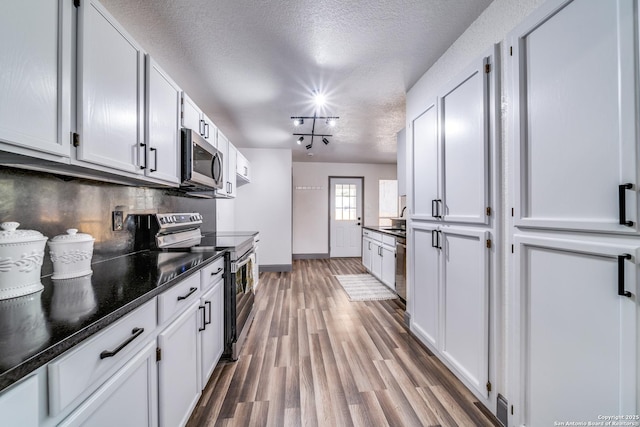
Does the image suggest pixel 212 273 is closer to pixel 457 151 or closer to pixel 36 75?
pixel 36 75

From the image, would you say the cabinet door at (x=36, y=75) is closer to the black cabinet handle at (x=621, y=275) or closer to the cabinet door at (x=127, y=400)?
the cabinet door at (x=127, y=400)

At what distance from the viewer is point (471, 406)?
1.56 m

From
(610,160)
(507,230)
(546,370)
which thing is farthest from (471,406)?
(610,160)

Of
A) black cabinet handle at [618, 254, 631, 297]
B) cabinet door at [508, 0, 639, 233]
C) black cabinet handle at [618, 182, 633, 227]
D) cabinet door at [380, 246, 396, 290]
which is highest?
cabinet door at [508, 0, 639, 233]

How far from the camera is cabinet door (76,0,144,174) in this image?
3.49 ft

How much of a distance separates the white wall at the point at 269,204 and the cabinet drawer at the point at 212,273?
121 inches

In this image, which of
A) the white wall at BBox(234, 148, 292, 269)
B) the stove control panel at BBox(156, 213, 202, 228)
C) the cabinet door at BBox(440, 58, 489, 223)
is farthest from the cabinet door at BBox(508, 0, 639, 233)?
the white wall at BBox(234, 148, 292, 269)

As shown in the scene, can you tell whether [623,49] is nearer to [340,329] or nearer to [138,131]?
[138,131]

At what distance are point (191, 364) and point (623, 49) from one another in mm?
2301

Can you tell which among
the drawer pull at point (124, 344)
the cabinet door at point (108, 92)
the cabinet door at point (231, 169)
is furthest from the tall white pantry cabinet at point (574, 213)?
the cabinet door at point (231, 169)

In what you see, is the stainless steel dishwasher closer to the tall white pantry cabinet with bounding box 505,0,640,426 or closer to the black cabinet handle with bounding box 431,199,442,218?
the black cabinet handle with bounding box 431,199,442,218

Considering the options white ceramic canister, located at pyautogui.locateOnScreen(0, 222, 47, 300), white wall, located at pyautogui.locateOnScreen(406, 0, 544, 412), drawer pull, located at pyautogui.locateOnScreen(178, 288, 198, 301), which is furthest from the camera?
white wall, located at pyautogui.locateOnScreen(406, 0, 544, 412)

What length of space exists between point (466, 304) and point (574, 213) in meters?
0.90

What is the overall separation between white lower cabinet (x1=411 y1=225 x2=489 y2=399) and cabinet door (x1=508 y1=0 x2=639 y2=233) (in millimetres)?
463
